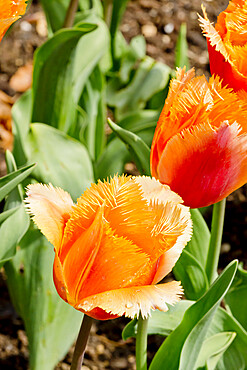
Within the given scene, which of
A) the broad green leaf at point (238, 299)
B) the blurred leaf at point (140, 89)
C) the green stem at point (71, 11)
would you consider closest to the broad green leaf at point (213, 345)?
the broad green leaf at point (238, 299)

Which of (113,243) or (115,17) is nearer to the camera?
(113,243)

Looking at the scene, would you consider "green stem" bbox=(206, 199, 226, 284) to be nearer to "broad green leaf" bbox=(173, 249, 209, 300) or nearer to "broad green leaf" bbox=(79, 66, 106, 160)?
"broad green leaf" bbox=(173, 249, 209, 300)

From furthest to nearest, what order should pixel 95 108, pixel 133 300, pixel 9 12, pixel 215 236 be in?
pixel 95 108 → pixel 215 236 → pixel 9 12 → pixel 133 300

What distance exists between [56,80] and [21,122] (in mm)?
133

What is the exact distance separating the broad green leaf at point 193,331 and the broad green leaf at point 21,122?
0.56m

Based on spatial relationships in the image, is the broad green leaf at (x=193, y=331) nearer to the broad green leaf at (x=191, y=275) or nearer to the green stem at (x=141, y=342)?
the green stem at (x=141, y=342)

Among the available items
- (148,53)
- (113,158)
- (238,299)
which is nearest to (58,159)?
(113,158)

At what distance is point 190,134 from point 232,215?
113cm

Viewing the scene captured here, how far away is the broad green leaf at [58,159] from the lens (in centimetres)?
129

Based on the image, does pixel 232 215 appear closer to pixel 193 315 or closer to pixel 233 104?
pixel 193 315

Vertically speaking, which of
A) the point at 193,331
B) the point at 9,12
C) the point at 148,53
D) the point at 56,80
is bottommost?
the point at 148,53

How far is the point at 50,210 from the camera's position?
2.24ft

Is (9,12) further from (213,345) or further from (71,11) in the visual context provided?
(71,11)

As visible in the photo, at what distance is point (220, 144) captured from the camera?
0.78 m
